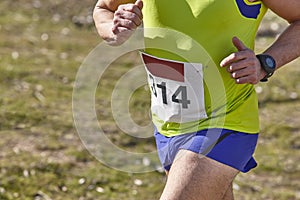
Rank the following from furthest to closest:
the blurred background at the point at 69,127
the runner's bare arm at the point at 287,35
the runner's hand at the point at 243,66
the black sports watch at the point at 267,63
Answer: the blurred background at the point at 69,127
the runner's bare arm at the point at 287,35
the black sports watch at the point at 267,63
the runner's hand at the point at 243,66

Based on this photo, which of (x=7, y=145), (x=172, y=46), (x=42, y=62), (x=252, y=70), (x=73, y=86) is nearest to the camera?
(x=252, y=70)

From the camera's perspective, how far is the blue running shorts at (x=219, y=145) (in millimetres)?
3201

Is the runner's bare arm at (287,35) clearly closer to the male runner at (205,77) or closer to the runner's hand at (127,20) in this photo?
the male runner at (205,77)

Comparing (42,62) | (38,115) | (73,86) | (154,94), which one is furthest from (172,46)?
(42,62)

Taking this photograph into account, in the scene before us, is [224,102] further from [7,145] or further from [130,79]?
[130,79]

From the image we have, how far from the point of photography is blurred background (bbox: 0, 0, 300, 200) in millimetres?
5352

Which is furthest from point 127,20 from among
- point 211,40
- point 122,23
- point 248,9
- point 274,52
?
point 274,52

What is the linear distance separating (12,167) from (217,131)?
2.67 m

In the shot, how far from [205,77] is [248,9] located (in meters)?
0.32

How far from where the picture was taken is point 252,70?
9.71 feet

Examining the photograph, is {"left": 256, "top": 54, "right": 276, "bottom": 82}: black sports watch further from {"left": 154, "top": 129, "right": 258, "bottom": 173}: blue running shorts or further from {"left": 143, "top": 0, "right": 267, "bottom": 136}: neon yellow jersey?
{"left": 154, "top": 129, "right": 258, "bottom": 173}: blue running shorts

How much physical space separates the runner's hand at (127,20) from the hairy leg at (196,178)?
0.54 metres

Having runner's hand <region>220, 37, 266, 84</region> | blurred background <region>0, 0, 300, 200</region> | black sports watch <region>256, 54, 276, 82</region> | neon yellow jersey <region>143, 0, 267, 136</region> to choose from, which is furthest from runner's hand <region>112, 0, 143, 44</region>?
blurred background <region>0, 0, 300, 200</region>

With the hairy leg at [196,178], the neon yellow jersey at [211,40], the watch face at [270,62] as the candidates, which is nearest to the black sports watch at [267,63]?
the watch face at [270,62]
